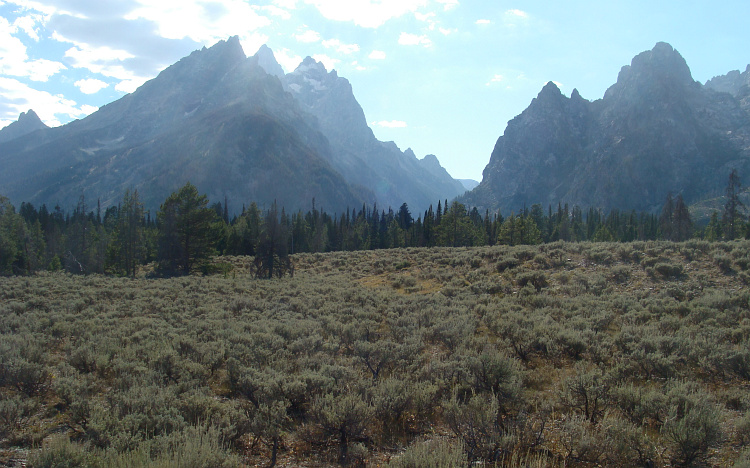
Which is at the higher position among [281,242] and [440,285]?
[281,242]

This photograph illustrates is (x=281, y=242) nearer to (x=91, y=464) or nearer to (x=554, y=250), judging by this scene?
(x=554, y=250)

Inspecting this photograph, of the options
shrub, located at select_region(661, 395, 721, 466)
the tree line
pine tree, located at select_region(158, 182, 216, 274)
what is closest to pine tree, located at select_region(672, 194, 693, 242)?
the tree line

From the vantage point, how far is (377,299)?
18641 millimetres

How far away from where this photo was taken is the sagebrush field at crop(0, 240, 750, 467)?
18.9 feet

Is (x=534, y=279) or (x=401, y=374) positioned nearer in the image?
(x=401, y=374)

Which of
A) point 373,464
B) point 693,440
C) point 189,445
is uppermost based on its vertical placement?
point 189,445

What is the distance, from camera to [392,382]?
757 centimetres

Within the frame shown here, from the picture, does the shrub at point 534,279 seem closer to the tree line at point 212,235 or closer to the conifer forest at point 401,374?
the conifer forest at point 401,374

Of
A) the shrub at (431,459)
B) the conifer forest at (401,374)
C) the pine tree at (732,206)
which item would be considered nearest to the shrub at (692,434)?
the conifer forest at (401,374)

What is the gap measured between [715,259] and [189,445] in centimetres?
2237

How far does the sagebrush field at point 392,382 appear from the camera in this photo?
5.77 meters

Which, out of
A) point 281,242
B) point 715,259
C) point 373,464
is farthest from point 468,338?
point 281,242

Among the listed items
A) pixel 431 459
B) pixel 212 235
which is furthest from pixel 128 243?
pixel 431 459

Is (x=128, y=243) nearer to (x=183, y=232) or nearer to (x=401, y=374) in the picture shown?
(x=183, y=232)
